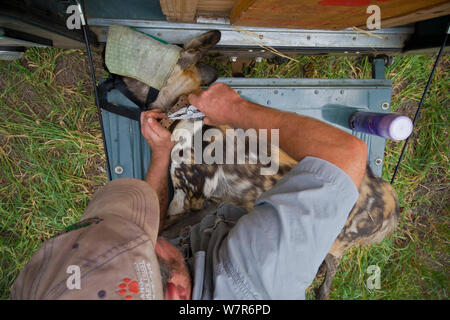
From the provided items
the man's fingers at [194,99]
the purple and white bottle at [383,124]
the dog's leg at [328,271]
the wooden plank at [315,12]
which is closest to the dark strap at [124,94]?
the man's fingers at [194,99]

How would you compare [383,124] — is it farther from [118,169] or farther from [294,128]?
[118,169]

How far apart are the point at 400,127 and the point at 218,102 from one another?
769 mm

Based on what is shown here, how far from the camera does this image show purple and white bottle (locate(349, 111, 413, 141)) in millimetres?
1199

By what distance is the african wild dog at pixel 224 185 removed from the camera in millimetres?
1209

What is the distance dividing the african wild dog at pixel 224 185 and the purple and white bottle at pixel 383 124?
0.19 m

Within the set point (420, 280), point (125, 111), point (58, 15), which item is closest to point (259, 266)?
point (125, 111)

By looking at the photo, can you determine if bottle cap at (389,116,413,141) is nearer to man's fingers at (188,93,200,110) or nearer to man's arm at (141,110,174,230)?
man's fingers at (188,93,200,110)

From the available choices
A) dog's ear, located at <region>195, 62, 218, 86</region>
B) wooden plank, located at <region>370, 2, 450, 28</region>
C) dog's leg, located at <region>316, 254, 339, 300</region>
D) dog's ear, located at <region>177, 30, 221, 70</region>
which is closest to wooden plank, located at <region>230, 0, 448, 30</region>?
wooden plank, located at <region>370, 2, 450, 28</region>

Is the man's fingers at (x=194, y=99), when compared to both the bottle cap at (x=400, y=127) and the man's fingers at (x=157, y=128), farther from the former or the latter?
the bottle cap at (x=400, y=127)

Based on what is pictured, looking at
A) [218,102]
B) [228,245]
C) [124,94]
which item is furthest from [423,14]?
[124,94]

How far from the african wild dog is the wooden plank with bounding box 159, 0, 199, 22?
12cm

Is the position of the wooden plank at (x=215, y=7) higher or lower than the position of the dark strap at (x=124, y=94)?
higher

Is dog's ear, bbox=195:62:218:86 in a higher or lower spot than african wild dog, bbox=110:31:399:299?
higher

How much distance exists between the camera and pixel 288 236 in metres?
0.77
